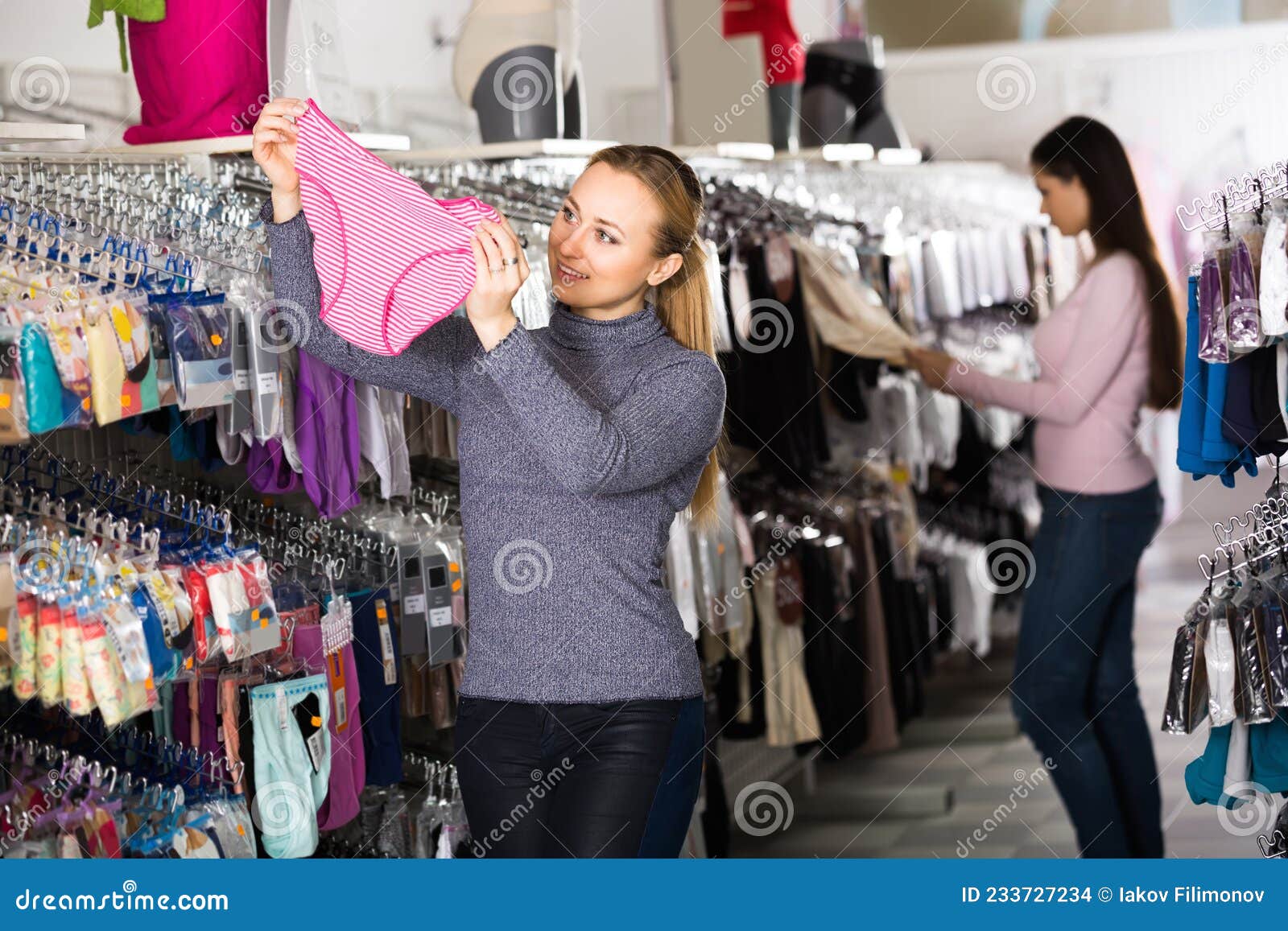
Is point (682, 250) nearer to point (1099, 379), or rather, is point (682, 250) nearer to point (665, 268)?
point (665, 268)

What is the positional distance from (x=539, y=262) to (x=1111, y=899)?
2.16 meters

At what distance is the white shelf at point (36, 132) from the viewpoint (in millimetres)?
2920

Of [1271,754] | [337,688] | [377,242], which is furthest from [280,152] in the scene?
[1271,754]

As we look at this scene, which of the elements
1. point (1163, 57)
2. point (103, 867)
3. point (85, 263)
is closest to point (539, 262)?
point (85, 263)

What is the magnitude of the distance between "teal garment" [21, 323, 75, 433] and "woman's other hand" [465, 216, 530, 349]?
33.0 inches

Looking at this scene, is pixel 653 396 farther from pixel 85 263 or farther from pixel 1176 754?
pixel 1176 754

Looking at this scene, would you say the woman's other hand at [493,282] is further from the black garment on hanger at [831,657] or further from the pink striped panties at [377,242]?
the black garment on hanger at [831,657]

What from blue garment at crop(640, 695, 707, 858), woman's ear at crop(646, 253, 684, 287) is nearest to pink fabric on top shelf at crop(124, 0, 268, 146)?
woman's ear at crop(646, 253, 684, 287)

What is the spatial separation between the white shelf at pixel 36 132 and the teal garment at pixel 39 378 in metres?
0.67

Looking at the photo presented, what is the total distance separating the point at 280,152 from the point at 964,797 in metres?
3.50

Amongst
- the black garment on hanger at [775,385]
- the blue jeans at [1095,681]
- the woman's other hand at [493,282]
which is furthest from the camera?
the black garment on hanger at [775,385]

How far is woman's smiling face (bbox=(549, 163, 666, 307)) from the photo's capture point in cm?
224

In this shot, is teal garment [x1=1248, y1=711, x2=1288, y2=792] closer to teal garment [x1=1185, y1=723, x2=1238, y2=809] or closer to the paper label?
teal garment [x1=1185, y1=723, x2=1238, y2=809]

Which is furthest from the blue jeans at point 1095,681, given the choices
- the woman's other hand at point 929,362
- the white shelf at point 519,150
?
the white shelf at point 519,150
